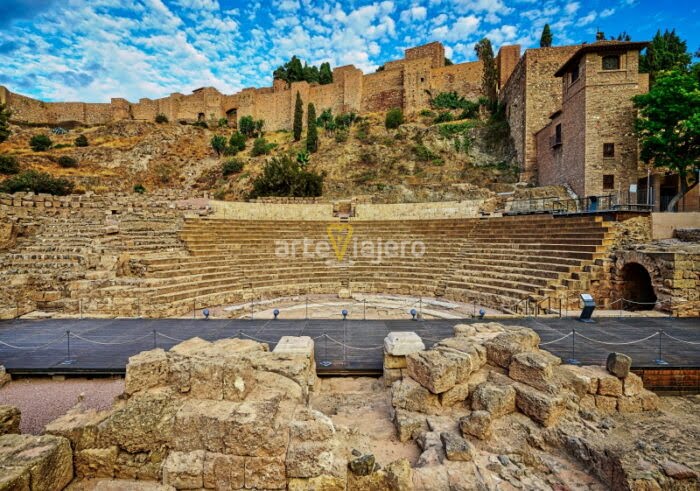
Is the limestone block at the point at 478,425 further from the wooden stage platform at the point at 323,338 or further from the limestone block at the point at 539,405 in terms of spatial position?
the wooden stage platform at the point at 323,338

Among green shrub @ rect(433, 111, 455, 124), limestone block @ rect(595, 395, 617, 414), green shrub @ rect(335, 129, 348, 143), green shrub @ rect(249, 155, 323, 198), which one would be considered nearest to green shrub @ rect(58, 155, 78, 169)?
green shrub @ rect(249, 155, 323, 198)

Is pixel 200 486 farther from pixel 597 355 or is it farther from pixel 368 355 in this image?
pixel 597 355

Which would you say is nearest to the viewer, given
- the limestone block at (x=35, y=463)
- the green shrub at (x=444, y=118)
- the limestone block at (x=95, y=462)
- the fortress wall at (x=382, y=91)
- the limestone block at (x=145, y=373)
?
the limestone block at (x=35, y=463)

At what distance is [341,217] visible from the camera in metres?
20.1

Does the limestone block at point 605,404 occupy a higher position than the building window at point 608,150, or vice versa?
the building window at point 608,150

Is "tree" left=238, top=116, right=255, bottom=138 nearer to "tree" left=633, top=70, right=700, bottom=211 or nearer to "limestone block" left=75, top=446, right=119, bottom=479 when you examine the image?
"tree" left=633, top=70, right=700, bottom=211

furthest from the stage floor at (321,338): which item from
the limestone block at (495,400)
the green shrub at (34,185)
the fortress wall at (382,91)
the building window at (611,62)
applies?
the fortress wall at (382,91)

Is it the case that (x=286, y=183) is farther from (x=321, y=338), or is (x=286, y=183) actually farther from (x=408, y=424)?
(x=408, y=424)

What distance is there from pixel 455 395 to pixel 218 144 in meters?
45.9

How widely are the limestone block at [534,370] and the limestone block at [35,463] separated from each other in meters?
5.82

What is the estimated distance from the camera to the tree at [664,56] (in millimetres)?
23516

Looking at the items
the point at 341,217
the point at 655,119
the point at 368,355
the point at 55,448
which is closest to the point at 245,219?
the point at 341,217

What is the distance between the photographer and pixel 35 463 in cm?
292

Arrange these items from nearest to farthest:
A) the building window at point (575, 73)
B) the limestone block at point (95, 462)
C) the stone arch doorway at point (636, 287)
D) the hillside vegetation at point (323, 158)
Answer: the limestone block at point (95, 462)
the stone arch doorway at point (636, 287)
the building window at point (575, 73)
the hillside vegetation at point (323, 158)
